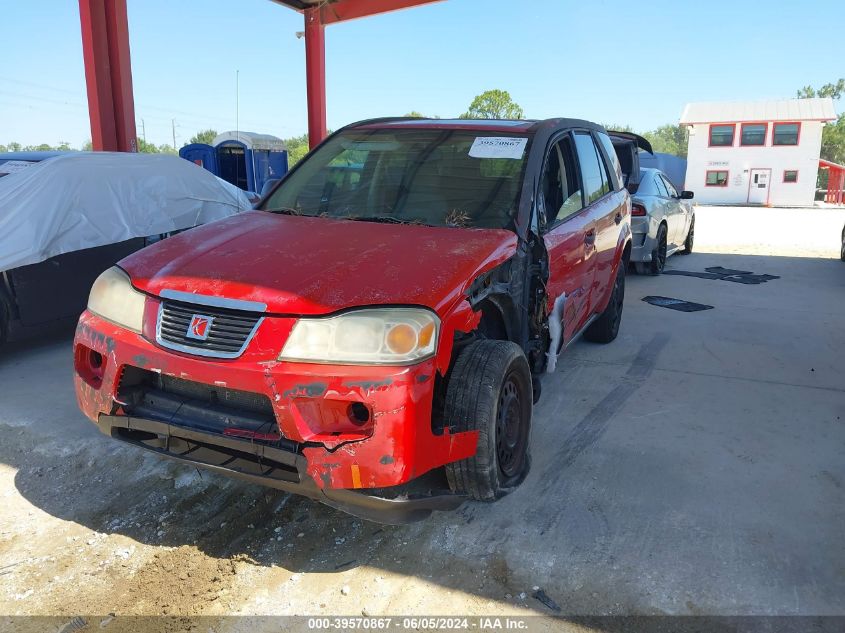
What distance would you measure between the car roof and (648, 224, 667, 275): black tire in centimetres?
561

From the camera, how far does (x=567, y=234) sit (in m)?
3.97

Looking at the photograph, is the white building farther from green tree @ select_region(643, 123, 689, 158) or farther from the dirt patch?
green tree @ select_region(643, 123, 689, 158)

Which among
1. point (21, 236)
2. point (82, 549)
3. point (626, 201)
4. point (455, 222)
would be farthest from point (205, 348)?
point (626, 201)

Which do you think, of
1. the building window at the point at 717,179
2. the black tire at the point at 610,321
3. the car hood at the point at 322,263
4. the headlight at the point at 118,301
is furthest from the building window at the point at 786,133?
the headlight at the point at 118,301

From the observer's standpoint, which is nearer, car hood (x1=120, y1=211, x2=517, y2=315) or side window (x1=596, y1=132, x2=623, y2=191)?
car hood (x1=120, y1=211, x2=517, y2=315)

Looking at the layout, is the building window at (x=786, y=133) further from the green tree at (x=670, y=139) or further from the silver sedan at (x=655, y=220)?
the green tree at (x=670, y=139)

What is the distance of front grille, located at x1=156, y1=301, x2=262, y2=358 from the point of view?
8.05 ft

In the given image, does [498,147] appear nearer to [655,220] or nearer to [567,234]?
[567,234]

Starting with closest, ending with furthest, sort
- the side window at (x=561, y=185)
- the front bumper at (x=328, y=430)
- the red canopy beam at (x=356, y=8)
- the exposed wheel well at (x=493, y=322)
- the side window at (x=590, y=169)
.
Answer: the front bumper at (x=328, y=430), the exposed wheel well at (x=493, y=322), the side window at (x=561, y=185), the side window at (x=590, y=169), the red canopy beam at (x=356, y=8)

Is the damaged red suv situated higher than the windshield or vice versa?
the windshield

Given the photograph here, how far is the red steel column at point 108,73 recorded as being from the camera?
848cm

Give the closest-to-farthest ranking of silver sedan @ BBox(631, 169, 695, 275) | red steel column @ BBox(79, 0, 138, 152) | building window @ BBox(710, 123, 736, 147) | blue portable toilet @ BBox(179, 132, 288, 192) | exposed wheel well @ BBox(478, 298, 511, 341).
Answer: exposed wheel well @ BBox(478, 298, 511, 341), red steel column @ BBox(79, 0, 138, 152), silver sedan @ BBox(631, 169, 695, 275), blue portable toilet @ BBox(179, 132, 288, 192), building window @ BBox(710, 123, 736, 147)

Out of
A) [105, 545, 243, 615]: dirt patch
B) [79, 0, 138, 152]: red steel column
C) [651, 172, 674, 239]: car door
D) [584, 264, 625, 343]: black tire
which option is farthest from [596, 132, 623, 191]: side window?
[79, 0, 138, 152]: red steel column

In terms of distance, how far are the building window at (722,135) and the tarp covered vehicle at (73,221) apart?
4074 cm
